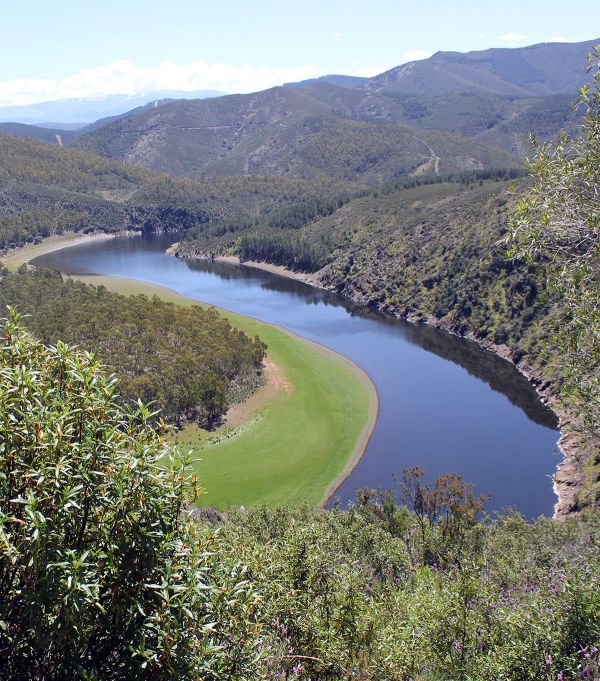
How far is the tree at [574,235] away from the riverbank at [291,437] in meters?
41.3

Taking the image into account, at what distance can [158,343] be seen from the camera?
80.9m

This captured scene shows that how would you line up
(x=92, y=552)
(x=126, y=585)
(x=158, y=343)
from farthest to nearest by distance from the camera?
(x=158, y=343) → (x=126, y=585) → (x=92, y=552)

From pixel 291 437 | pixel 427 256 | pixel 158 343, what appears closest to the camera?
pixel 291 437

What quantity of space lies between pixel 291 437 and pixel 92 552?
57775 millimetres

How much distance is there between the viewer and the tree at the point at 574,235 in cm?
1266

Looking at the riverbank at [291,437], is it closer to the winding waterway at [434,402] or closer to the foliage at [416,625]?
the winding waterway at [434,402]

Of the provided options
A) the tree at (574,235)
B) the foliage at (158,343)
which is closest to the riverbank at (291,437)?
the foliage at (158,343)

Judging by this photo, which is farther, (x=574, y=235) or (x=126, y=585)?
(x=574, y=235)

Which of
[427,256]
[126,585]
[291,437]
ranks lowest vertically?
[291,437]

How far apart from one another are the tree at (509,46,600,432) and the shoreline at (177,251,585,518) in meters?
1.31

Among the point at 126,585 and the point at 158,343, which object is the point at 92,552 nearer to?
the point at 126,585

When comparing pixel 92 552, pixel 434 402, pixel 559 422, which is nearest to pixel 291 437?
pixel 434 402

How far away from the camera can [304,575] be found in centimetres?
1911

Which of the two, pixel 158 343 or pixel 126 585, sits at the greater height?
pixel 126 585
